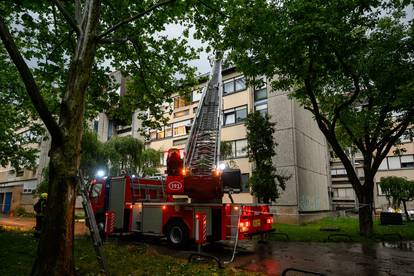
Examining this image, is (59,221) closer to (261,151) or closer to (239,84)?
(261,151)

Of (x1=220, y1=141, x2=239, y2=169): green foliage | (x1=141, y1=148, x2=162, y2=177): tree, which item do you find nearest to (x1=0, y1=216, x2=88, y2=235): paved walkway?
(x1=141, y1=148, x2=162, y2=177): tree

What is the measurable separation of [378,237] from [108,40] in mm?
13261

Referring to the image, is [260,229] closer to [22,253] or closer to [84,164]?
[22,253]

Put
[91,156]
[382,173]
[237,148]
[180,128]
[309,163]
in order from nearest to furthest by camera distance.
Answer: [309,163] < [237,148] < [91,156] < [180,128] < [382,173]

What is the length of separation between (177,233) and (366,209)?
8.70 m

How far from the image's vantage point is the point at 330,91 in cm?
1591

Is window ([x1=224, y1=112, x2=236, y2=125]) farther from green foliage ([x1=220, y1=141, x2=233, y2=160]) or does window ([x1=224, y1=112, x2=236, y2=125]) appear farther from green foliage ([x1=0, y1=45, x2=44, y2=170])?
green foliage ([x1=0, y1=45, x2=44, y2=170])

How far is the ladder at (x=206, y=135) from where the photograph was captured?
411 inches

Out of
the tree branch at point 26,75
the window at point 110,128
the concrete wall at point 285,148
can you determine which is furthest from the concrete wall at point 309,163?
the window at point 110,128

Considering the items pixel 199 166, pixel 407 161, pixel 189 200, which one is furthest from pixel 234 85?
pixel 407 161

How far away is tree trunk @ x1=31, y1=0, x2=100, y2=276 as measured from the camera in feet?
17.8

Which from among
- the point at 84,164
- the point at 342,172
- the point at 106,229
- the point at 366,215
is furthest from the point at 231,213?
the point at 342,172

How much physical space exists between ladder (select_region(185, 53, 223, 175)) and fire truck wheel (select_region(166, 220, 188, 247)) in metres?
2.00

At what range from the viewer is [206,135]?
1242 centimetres
